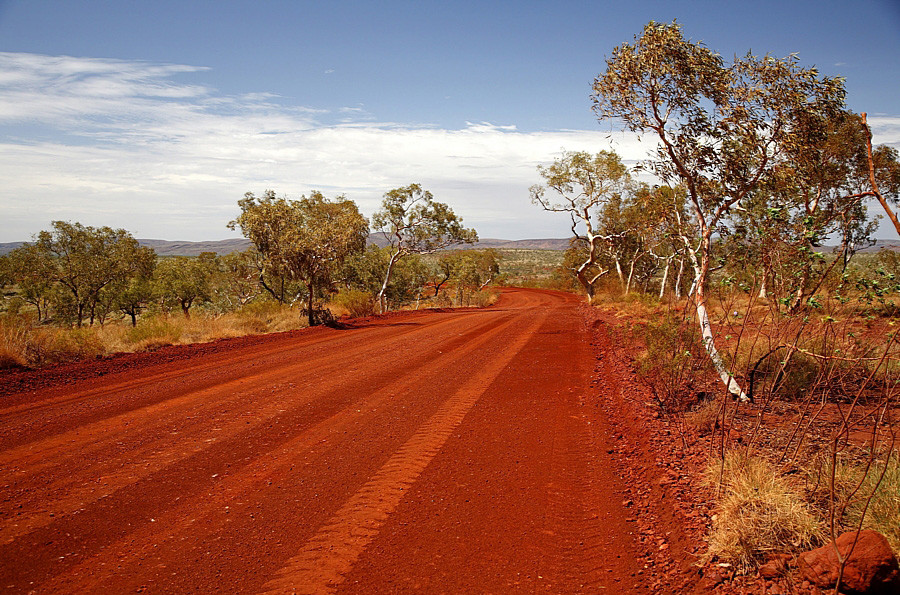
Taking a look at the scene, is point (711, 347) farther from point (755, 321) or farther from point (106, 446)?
point (106, 446)

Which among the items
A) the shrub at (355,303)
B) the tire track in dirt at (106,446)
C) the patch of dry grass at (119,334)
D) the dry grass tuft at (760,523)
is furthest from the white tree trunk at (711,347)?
the shrub at (355,303)

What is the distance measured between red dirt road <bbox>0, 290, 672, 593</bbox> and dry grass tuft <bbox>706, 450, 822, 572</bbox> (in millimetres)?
713

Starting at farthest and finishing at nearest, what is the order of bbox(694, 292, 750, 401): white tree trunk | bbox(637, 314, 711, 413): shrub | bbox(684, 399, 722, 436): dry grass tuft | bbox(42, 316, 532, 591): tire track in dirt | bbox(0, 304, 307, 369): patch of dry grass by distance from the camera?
bbox(0, 304, 307, 369): patch of dry grass → bbox(637, 314, 711, 413): shrub → bbox(694, 292, 750, 401): white tree trunk → bbox(684, 399, 722, 436): dry grass tuft → bbox(42, 316, 532, 591): tire track in dirt

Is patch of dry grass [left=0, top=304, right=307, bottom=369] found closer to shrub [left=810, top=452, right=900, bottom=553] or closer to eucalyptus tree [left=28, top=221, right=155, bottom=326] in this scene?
shrub [left=810, top=452, right=900, bottom=553]

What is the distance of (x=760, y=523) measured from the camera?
3.89m

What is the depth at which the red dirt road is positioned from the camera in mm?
3891

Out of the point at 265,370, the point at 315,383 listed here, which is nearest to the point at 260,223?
the point at 265,370

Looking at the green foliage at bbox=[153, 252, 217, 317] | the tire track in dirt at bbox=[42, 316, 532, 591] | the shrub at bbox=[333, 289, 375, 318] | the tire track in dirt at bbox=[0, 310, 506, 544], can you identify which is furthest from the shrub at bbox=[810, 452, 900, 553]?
the green foliage at bbox=[153, 252, 217, 317]

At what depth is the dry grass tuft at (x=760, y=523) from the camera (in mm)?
3748

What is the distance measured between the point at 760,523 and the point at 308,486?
161 inches

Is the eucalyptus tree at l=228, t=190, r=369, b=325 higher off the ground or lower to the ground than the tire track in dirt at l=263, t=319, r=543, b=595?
higher

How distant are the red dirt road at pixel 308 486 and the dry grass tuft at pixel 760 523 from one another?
0.71 metres

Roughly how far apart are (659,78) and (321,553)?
8.73 meters

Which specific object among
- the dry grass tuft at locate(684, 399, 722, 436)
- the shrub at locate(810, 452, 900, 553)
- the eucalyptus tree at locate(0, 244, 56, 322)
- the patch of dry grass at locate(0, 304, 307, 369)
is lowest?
the dry grass tuft at locate(684, 399, 722, 436)
